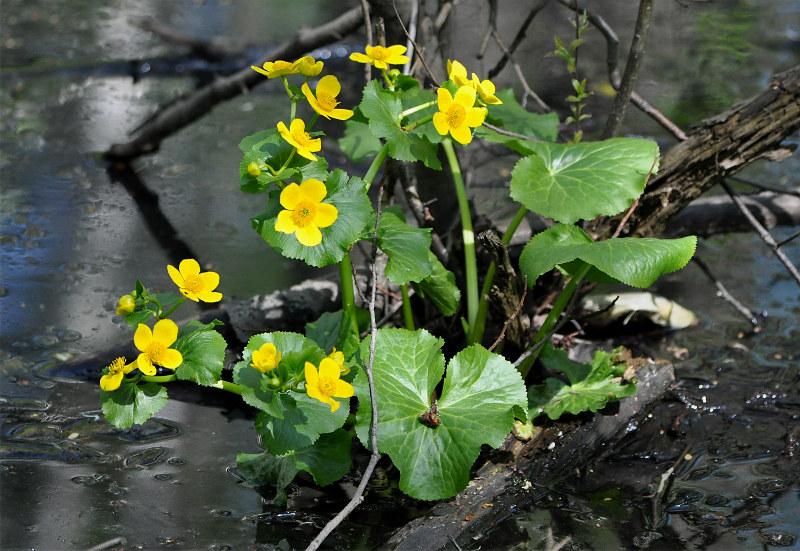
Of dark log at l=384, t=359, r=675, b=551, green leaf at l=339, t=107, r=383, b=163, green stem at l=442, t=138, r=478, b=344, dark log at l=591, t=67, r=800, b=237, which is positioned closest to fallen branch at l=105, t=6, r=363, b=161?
green leaf at l=339, t=107, r=383, b=163

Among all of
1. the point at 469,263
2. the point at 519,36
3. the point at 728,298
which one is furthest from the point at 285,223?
the point at 728,298

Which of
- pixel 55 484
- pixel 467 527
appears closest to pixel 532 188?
pixel 467 527

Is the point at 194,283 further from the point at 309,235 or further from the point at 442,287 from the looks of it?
the point at 442,287

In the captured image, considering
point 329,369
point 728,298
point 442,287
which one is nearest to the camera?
point 329,369

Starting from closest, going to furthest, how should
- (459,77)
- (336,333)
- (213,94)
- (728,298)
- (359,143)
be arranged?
(459,77) < (336,333) < (359,143) < (728,298) < (213,94)

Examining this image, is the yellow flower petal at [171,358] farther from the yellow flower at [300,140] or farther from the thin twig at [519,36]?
the thin twig at [519,36]

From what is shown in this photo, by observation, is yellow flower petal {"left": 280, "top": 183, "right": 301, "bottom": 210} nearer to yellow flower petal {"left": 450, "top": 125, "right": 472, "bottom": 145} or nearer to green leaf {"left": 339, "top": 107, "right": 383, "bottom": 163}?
yellow flower petal {"left": 450, "top": 125, "right": 472, "bottom": 145}
